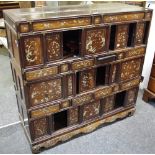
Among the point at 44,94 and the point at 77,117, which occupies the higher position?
the point at 44,94

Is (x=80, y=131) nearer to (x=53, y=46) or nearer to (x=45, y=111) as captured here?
(x=45, y=111)

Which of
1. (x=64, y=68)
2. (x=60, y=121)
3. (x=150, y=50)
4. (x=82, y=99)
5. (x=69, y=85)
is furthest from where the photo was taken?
(x=150, y=50)

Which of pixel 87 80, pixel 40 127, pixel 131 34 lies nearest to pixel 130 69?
pixel 131 34

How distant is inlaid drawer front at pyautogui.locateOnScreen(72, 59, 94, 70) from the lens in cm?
153

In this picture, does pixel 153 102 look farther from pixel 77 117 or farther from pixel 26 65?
pixel 26 65

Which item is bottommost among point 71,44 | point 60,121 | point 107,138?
point 107,138

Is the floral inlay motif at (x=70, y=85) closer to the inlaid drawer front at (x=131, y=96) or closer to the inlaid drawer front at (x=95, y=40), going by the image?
the inlaid drawer front at (x=95, y=40)

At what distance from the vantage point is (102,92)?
1.82 metres

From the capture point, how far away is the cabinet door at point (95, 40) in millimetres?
1494

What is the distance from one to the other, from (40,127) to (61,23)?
84cm

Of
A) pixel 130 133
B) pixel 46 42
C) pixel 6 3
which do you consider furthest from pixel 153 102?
pixel 6 3

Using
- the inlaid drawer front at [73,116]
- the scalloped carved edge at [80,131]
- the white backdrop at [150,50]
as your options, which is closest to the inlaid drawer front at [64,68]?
the inlaid drawer front at [73,116]

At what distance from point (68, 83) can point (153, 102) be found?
131 centimetres

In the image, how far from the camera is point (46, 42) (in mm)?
1352
